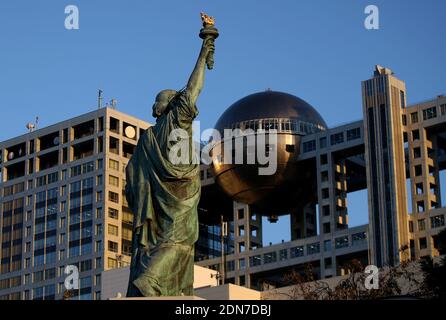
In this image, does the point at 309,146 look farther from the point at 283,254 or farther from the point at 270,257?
the point at 270,257

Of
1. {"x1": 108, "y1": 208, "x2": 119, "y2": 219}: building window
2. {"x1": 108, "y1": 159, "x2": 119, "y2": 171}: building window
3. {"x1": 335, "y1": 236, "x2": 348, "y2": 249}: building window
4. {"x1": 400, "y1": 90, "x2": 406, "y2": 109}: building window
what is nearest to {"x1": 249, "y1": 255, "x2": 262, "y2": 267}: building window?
{"x1": 335, "y1": 236, "x2": 348, "y2": 249}: building window

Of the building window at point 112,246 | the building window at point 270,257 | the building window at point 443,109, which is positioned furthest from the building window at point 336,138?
the building window at point 112,246

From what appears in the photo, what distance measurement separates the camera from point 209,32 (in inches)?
1117

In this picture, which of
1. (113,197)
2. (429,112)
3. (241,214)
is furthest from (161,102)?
(113,197)

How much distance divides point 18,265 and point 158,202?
395 ft

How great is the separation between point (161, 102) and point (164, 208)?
265cm

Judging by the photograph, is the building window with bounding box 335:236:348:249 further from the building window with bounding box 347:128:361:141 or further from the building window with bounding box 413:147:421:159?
the building window with bounding box 413:147:421:159

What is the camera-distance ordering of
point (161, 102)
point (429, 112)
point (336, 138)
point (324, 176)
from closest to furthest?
point (161, 102) < point (429, 112) < point (324, 176) < point (336, 138)

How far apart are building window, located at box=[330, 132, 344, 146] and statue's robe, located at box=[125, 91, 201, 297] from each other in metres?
95.9

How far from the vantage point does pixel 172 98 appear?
28.4m

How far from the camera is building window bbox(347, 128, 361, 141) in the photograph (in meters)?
122
